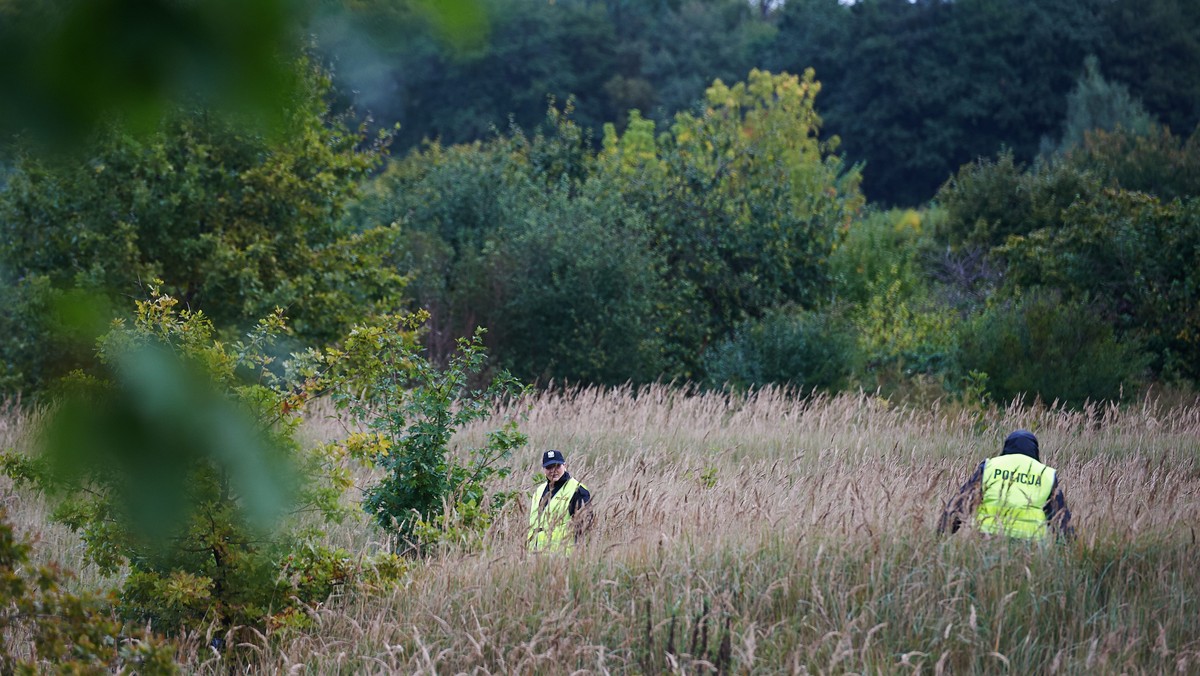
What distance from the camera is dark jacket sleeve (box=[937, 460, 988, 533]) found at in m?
6.34

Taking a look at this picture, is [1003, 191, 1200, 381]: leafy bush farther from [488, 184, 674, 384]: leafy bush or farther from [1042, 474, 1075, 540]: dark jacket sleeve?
[1042, 474, 1075, 540]: dark jacket sleeve

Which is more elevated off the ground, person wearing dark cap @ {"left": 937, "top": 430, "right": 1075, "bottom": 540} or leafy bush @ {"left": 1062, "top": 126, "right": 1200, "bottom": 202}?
leafy bush @ {"left": 1062, "top": 126, "right": 1200, "bottom": 202}

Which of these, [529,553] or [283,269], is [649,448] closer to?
[529,553]

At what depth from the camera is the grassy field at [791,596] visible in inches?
202

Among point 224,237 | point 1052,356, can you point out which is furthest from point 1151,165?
point 224,237

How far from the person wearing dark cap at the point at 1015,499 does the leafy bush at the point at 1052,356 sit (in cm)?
735

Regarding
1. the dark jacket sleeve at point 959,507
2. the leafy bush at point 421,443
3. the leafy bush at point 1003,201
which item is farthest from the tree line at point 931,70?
the dark jacket sleeve at point 959,507

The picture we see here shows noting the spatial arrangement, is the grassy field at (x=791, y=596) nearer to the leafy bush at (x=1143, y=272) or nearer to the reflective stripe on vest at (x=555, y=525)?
the reflective stripe on vest at (x=555, y=525)

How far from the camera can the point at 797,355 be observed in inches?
666

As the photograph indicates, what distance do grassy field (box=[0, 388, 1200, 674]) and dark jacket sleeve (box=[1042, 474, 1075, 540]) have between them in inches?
4.2

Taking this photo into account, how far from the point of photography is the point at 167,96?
A: 120 cm

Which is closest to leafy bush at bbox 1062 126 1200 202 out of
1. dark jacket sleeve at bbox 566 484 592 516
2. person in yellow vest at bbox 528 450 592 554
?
person in yellow vest at bbox 528 450 592 554

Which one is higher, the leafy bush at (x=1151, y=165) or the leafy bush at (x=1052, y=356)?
the leafy bush at (x=1151, y=165)

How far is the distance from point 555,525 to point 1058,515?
117 inches
